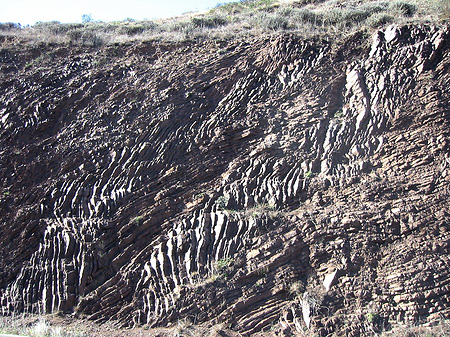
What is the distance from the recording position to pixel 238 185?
7984mm

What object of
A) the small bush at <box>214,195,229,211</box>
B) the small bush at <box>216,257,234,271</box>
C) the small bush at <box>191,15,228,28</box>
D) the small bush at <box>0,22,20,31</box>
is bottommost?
the small bush at <box>216,257,234,271</box>

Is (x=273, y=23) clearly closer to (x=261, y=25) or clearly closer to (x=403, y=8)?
(x=261, y=25)


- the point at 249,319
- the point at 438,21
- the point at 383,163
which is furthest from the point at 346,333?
the point at 438,21

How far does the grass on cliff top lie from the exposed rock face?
926 millimetres

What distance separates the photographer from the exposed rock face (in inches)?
253

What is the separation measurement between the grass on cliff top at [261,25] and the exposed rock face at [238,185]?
926mm

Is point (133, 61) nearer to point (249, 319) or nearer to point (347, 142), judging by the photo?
point (347, 142)

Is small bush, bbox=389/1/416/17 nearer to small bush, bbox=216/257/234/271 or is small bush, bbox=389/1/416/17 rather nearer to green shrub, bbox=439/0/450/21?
green shrub, bbox=439/0/450/21

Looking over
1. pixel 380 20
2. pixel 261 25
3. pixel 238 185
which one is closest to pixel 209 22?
pixel 261 25

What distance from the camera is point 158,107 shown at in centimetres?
964

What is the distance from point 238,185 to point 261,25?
589 centimetres

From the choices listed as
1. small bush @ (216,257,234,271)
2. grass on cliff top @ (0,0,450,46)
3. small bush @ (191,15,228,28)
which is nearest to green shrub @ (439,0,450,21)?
grass on cliff top @ (0,0,450,46)

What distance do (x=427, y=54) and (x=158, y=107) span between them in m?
6.12

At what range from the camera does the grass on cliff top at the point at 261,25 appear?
34.8 feet
